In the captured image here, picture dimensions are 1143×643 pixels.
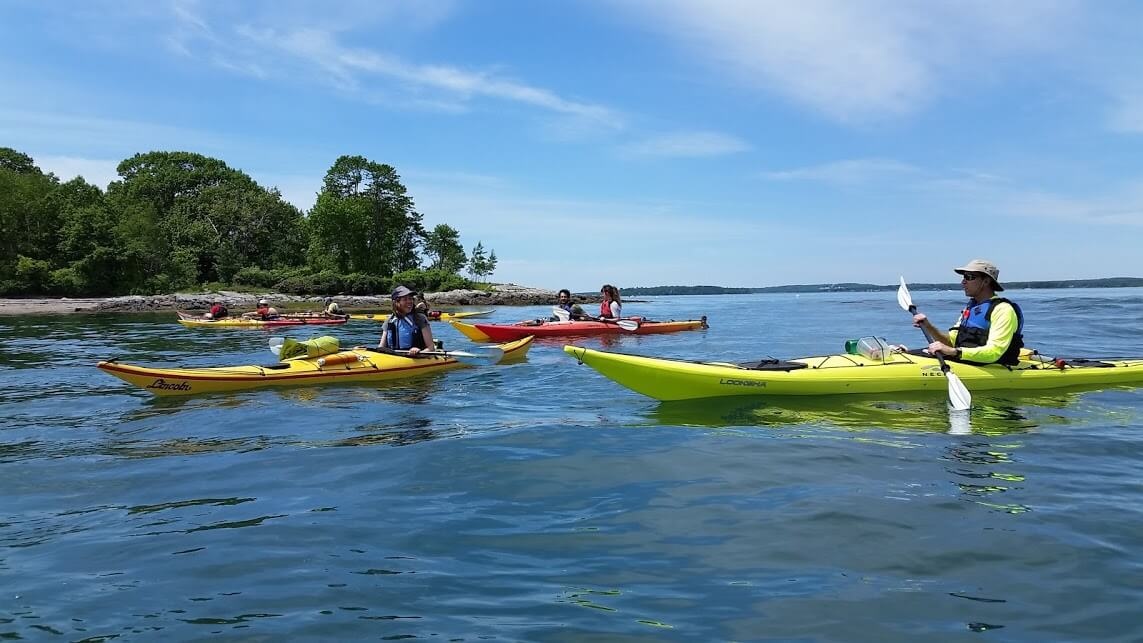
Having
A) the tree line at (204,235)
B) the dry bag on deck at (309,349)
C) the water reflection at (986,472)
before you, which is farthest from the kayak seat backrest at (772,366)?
the tree line at (204,235)

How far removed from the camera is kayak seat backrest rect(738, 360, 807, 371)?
8.53 metres

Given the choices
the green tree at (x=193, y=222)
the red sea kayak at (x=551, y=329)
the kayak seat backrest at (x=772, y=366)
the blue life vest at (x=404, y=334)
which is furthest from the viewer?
the green tree at (x=193, y=222)

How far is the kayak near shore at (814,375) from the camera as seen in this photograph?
8.33 meters

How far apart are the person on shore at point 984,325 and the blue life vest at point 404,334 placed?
7.45 m

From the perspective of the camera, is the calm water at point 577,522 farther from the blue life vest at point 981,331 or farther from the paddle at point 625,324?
the paddle at point 625,324

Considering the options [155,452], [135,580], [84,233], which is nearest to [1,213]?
[84,233]

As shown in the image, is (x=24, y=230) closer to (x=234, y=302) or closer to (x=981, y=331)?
(x=234, y=302)

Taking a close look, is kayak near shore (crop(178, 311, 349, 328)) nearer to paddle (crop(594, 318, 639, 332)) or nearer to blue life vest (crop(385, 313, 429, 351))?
paddle (crop(594, 318, 639, 332))

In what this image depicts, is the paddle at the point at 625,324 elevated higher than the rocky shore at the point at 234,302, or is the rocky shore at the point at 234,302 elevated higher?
the rocky shore at the point at 234,302

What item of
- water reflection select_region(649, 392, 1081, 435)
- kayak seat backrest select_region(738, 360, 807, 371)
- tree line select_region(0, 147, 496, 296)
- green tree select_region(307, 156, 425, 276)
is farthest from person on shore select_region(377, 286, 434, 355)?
green tree select_region(307, 156, 425, 276)

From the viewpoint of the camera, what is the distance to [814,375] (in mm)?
8469

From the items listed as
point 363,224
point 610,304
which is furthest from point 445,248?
point 610,304

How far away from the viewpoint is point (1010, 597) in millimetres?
3307

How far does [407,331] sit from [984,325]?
332 inches
